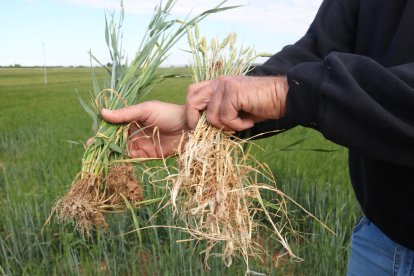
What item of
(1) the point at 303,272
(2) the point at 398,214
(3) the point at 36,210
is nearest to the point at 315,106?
(2) the point at 398,214

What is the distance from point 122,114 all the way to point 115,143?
105 millimetres

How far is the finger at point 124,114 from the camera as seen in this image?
1268mm

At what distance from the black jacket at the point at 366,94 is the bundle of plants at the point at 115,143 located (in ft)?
1.09

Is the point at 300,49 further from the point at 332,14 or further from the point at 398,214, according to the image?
the point at 398,214

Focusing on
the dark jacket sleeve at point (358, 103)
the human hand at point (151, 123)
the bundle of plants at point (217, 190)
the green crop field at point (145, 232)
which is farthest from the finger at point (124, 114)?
the dark jacket sleeve at point (358, 103)

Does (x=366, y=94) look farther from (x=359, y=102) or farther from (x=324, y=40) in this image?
(x=324, y=40)

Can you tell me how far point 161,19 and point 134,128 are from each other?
0.34 meters

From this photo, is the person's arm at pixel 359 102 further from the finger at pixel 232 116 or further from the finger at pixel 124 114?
the finger at pixel 124 114

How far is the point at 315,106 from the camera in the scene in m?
0.94

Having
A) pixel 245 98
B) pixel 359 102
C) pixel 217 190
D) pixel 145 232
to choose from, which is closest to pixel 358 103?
pixel 359 102

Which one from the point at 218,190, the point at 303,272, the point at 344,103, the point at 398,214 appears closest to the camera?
the point at 344,103

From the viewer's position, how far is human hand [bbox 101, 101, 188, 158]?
1271mm

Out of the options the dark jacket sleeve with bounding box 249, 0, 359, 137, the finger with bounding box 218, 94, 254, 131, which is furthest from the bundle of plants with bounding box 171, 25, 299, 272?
the dark jacket sleeve with bounding box 249, 0, 359, 137

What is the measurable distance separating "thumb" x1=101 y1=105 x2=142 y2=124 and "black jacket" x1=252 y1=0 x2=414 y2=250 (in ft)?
1.09
